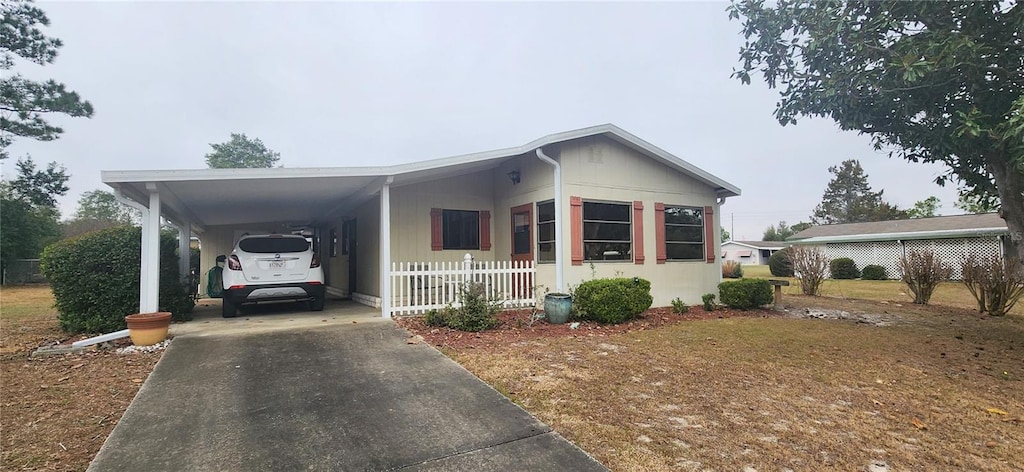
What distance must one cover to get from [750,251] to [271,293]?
57.3m

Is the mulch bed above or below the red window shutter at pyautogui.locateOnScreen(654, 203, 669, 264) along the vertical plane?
below

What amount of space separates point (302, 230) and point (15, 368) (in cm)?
954

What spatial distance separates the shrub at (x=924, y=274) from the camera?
10.9 metres

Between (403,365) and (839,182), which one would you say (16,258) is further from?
(839,182)

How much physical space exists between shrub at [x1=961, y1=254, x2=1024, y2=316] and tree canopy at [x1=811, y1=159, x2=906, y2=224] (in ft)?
128

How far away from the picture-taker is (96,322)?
638cm

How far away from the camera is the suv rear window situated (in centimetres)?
761

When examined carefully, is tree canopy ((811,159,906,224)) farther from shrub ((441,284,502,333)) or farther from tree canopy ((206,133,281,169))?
tree canopy ((206,133,281,169))

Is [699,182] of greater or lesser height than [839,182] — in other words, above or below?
below

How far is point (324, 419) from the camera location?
3.35m

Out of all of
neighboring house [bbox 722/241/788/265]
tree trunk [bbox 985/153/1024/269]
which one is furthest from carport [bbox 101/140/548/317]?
neighboring house [bbox 722/241/788/265]

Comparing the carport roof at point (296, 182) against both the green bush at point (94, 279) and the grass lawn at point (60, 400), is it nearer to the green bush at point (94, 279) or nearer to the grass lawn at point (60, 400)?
the green bush at point (94, 279)

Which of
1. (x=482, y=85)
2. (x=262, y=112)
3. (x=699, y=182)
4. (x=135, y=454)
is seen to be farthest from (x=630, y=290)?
(x=262, y=112)

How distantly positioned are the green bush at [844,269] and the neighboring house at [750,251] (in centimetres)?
3078
